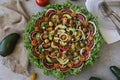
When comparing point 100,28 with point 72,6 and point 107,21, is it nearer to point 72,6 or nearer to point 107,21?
point 107,21

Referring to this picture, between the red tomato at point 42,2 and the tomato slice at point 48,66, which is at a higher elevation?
the red tomato at point 42,2

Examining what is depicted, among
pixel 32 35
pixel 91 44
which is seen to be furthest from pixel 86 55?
pixel 32 35

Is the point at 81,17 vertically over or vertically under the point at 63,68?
over

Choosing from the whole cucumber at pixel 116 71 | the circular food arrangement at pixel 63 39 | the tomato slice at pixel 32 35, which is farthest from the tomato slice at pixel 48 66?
the whole cucumber at pixel 116 71

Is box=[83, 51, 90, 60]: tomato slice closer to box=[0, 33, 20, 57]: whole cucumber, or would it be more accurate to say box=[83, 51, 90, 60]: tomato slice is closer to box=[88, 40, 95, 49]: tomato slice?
box=[88, 40, 95, 49]: tomato slice

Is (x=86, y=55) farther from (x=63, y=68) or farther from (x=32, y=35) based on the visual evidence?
(x=32, y=35)

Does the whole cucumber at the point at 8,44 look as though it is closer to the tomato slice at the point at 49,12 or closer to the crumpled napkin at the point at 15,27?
the crumpled napkin at the point at 15,27

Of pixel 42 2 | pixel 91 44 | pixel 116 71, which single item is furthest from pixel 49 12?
pixel 116 71
